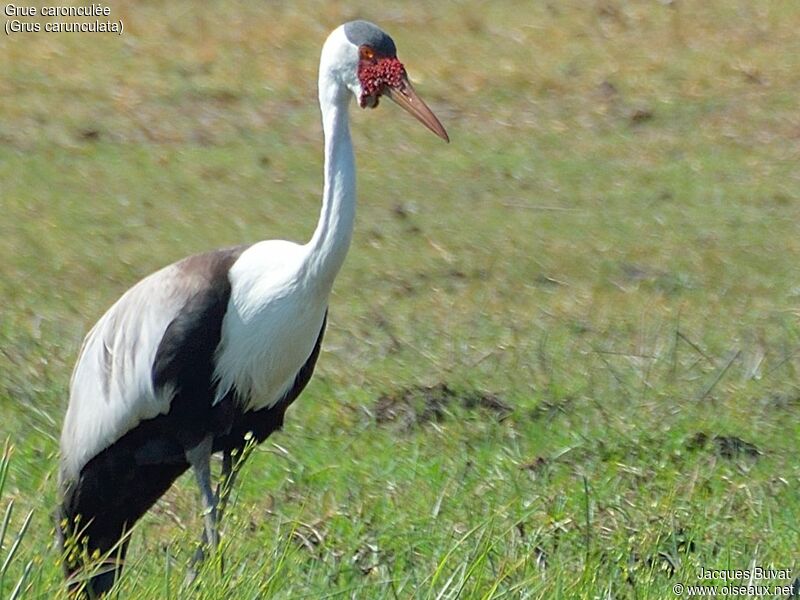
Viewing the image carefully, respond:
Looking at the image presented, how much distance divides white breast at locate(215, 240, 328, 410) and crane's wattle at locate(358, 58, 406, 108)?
47 cm

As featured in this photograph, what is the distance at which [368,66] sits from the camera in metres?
5.05

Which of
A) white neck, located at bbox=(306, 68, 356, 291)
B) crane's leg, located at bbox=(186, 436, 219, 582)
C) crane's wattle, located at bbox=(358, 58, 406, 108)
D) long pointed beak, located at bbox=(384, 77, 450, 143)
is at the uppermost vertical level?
crane's wattle, located at bbox=(358, 58, 406, 108)

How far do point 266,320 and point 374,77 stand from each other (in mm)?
748

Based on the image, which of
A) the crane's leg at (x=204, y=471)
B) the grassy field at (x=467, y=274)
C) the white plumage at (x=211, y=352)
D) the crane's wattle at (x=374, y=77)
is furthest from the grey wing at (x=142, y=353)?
the crane's wattle at (x=374, y=77)

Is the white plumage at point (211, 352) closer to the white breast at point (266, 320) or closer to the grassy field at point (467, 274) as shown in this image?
the white breast at point (266, 320)

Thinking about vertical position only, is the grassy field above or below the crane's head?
below

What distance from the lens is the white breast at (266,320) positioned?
492cm

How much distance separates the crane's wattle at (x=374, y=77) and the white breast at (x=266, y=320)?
0.47 meters

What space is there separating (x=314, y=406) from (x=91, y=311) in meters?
1.35

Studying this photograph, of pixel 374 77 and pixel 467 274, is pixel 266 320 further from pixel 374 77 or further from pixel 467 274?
pixel 467 274

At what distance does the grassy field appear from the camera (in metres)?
4.92

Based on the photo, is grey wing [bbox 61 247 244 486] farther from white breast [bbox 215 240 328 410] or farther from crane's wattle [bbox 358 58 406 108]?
crane's wattle [bbox 358 58 406 108]

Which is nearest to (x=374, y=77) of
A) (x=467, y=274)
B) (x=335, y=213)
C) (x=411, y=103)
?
Result: (x=411, y=103)

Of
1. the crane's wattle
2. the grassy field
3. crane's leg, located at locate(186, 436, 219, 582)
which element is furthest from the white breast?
the crane's wattle
